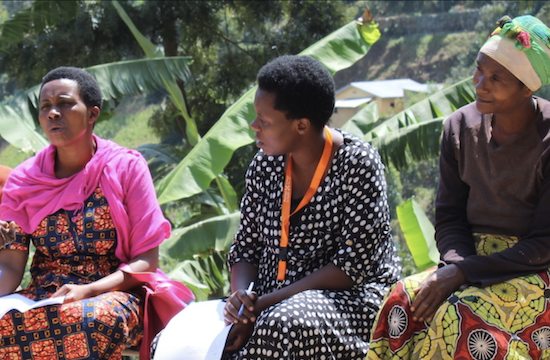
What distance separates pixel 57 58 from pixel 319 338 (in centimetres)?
770

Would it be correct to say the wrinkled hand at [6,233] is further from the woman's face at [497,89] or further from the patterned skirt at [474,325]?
the woman's face at [497,89]

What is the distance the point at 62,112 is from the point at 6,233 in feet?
2.15

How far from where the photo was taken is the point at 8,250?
3027 mm

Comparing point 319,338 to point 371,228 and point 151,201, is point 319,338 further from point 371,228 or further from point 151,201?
point 151,201

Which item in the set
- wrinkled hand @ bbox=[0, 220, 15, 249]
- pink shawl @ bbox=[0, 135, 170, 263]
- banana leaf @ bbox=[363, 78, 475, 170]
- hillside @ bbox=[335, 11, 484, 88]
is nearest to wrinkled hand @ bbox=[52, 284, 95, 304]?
pink shawl @ bbox=[0, 135, 170, 263]

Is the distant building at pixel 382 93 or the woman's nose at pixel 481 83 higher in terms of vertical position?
the woman's nose at pixel 481 83

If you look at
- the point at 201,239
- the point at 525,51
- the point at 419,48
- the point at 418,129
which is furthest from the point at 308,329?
the point at 419,48

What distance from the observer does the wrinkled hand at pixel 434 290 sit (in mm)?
2271

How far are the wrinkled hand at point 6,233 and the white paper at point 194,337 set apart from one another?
3.37 ft

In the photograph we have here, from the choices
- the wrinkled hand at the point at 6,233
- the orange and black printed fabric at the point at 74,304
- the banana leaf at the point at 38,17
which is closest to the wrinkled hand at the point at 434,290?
the orange and black printed fabric at the point at 74,304

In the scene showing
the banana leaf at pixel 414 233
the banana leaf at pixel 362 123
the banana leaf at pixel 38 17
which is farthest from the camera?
the banana leaf at pixel 38 17

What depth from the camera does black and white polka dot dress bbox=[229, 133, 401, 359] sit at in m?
2.33

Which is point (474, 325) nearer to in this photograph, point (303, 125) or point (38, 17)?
point (303, 125)

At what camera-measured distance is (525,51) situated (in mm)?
2385
